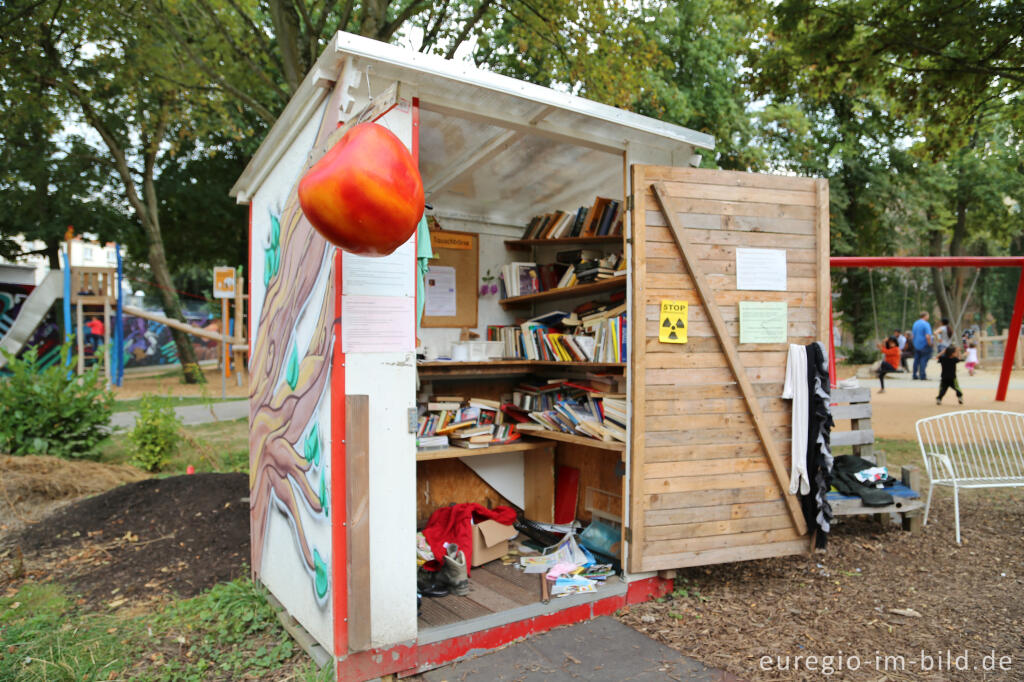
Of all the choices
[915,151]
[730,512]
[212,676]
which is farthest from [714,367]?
[915,151]

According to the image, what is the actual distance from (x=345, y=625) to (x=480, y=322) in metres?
3.04

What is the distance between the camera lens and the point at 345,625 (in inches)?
115

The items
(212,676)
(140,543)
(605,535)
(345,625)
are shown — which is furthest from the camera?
(140,543)

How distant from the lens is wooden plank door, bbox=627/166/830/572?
3.75 m

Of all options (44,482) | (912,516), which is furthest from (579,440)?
(44,482)

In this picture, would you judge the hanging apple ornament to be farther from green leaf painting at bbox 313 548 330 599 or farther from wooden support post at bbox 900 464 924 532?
wooden support post at bbox 900 464 924 532

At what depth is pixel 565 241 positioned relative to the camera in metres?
5.28

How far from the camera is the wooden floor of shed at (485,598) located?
135 inches

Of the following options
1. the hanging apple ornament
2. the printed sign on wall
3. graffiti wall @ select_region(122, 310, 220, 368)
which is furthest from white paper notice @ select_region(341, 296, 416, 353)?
graffiti wall @ select_region(122, 310, 220, 368)

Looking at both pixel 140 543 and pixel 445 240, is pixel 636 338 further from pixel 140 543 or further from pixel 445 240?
pixel 140 543

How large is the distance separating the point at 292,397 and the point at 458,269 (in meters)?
2.21

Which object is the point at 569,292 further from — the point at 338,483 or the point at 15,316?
the point at 15,316

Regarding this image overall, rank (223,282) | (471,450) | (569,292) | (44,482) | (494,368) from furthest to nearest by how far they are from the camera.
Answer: (223,282) → (44,482) → (494,368) → (569,292) → (471,450)

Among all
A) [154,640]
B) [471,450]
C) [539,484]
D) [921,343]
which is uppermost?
[921,343]
